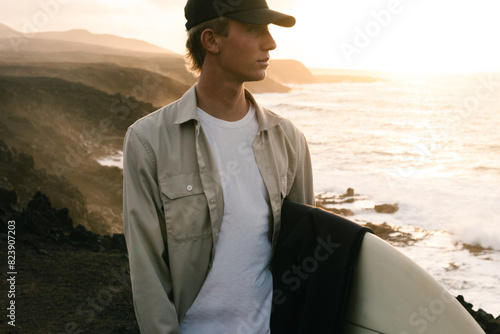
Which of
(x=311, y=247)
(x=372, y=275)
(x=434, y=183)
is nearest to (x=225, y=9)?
(x=311, y=247)

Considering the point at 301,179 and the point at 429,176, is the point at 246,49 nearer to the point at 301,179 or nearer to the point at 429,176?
the point at 301,179

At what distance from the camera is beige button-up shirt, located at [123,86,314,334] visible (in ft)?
5.19

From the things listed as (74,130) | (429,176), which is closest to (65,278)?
(74,130)

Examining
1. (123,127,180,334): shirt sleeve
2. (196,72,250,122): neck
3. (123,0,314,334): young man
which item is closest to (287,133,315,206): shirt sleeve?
(123,0,314,334): young man

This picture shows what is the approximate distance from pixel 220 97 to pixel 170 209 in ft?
1.60

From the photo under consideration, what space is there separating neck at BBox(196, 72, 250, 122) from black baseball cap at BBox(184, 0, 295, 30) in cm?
23

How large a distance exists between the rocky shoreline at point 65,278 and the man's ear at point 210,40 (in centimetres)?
255

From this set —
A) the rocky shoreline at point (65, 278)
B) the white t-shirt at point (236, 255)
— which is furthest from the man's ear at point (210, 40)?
the rocky shoreline at point (65, 278)

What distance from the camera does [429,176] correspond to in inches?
688

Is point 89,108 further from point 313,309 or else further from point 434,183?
point 313,309

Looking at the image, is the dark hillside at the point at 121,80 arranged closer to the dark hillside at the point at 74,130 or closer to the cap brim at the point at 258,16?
the dark hillside at the point at 74,130

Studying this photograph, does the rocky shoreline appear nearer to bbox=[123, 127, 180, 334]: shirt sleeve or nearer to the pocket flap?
bbox=[123, 127, 180, 334]: shirt sleeve

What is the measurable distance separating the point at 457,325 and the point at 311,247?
589mm

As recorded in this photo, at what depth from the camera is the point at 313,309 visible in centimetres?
169
